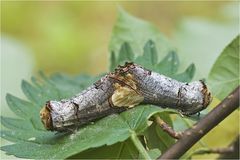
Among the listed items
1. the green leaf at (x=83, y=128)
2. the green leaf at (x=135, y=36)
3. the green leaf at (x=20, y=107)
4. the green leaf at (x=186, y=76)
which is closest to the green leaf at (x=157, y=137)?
the green leaf at (x=83, y=128)

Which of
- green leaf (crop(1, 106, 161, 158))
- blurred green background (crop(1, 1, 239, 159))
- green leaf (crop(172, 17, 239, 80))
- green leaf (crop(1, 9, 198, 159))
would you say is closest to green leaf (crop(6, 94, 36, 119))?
green leaf (crop(1, 9, 198, 159))

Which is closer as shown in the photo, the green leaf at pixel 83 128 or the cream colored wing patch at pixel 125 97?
the green leaf at pixel 83 128

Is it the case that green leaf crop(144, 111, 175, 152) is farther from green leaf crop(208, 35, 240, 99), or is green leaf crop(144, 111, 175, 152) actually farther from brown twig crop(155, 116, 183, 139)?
green leaf crop(208, 35, 240, 99)

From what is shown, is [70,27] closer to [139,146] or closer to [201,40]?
[201,40]

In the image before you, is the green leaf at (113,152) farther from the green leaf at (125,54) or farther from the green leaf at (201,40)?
the green leaf at (201,40)

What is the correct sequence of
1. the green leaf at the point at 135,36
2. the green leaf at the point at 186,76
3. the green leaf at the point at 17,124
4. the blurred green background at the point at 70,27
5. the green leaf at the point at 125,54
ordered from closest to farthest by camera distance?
the green leaf at the point at 17,124
the green leaf at the point at 186,76
the green leaf at the point at 125,54
the green leaf at the point at 135,36
the blurred green background at the point at 70,27

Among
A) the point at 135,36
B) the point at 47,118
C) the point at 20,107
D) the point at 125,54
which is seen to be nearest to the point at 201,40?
the point at 135,36
